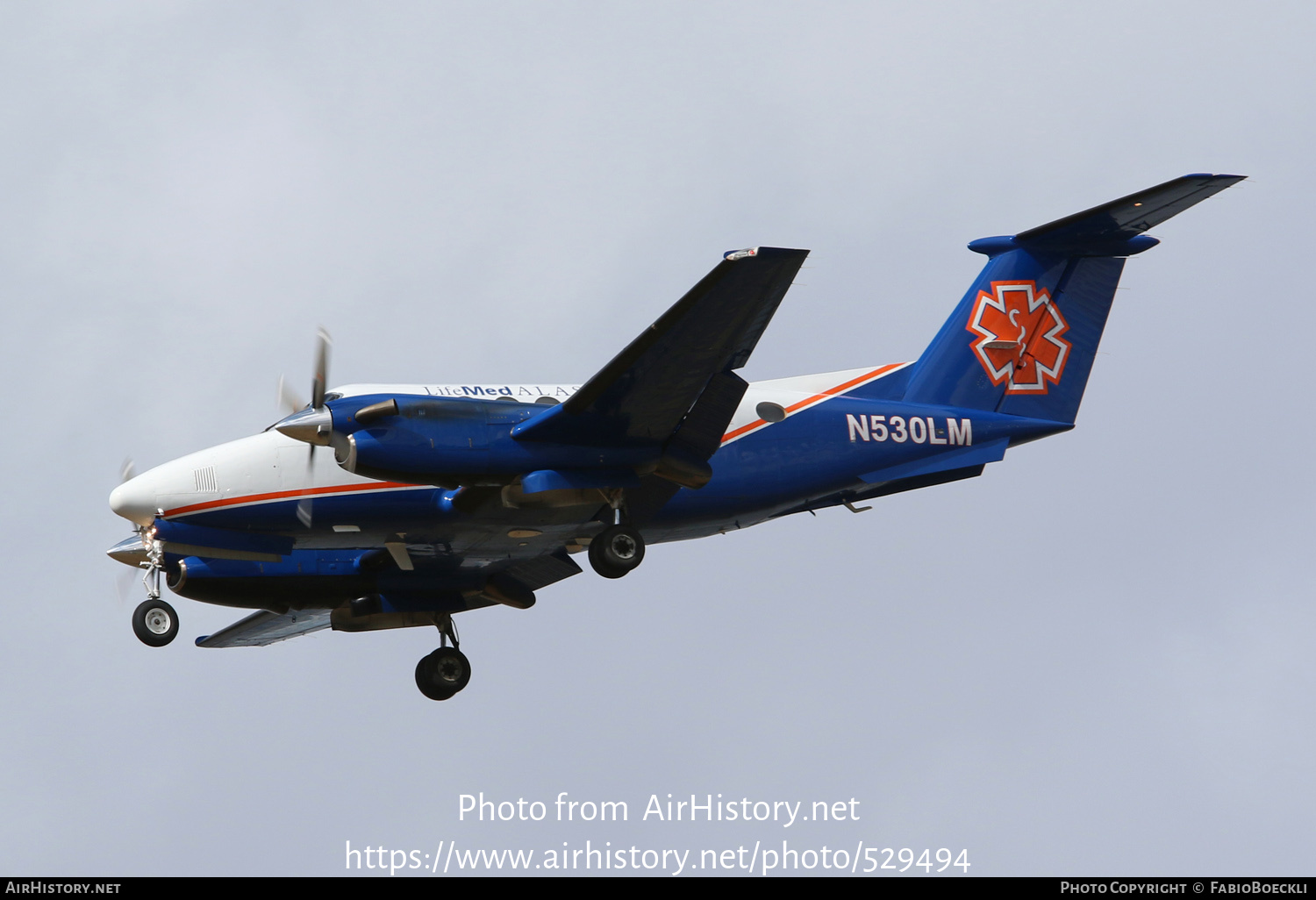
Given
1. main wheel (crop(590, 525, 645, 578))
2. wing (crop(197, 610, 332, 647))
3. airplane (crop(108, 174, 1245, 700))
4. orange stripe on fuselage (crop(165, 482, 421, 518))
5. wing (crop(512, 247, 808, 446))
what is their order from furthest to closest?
wing (crop(197, 610, 332, 647)), orange stripe on fuselage (crop(165, 482, 421, 518)), main wheel (crop(590, 525, 645, 578)), airplane (crop(108, 174, 1245, 700)), wing (crop(512, 247, 808, 446))

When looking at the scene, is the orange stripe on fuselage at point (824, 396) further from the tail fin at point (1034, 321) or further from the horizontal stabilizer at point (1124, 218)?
the horizontal stabilizer at point (1124, 218)

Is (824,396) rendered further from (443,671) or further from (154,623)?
(154,623)

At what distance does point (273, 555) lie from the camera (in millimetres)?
21531

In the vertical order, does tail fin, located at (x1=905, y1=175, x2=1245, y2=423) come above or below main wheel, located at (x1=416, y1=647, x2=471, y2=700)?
above

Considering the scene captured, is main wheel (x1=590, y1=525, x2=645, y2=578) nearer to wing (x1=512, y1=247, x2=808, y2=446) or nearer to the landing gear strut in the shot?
wing (x1=512, y1=247, x2=808, y2=446)

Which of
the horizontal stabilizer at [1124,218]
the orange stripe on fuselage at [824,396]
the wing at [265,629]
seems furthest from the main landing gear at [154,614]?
the horizontal stabilizer at [1124,218]

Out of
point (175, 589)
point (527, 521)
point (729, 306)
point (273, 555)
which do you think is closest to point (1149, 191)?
point (729, 306)

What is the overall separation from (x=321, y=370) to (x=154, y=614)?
3.85 meters

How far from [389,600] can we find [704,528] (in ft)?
16.5

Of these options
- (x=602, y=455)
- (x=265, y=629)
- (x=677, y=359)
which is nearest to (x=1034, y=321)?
(x=677, y=359)

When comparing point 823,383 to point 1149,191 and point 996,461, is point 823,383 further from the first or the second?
point 1149,191

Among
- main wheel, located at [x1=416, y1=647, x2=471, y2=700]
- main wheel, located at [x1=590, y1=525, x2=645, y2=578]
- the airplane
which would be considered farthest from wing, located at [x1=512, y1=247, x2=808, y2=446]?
main wheel, located at [x1=416, y1=647, x2=471, y2=700]

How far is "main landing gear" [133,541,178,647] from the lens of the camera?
20.6 meters

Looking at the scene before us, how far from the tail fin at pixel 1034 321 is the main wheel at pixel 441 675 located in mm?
7942
